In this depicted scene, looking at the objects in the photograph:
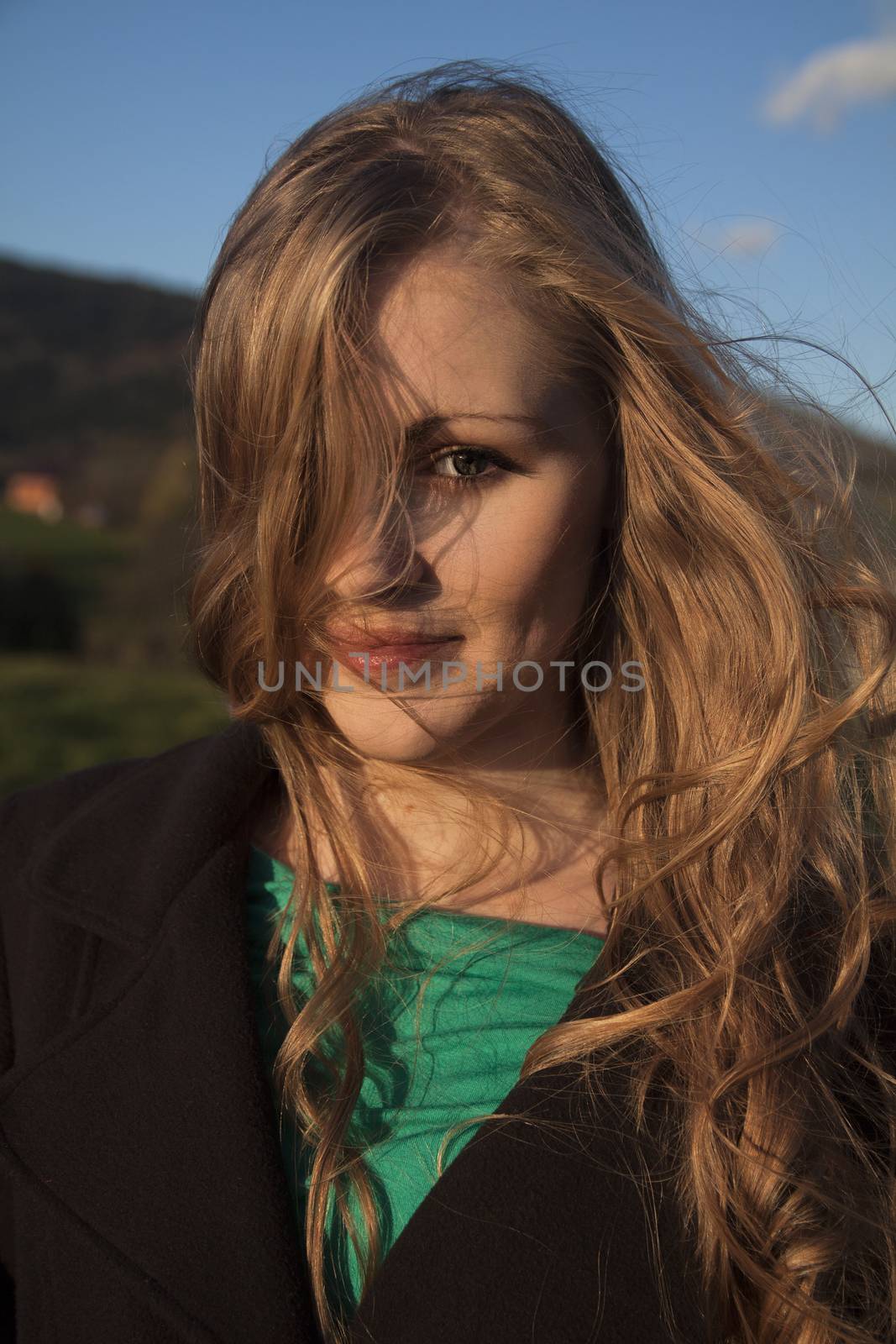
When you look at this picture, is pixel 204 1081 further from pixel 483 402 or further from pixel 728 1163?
pixel 483 402

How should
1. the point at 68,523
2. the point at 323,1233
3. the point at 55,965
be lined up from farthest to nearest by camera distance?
the point at 68,523 < the point at 55,965 < the point at 323,1233

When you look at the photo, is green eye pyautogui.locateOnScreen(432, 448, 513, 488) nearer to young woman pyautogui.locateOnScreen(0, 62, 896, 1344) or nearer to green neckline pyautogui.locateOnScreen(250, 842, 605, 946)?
young woman pyautogui.locateOnScreen(0, 62, 896, 1344)

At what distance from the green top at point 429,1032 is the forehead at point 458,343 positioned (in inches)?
32.9

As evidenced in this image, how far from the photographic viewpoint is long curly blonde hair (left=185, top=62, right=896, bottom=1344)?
1444 mm

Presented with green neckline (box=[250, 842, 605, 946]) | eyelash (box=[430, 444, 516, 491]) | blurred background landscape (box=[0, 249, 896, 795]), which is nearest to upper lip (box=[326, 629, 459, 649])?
eyelash (box=[430, 444, 516, 491])

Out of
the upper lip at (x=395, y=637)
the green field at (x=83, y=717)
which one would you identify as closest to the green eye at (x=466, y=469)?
the upper lip at (x=395, y=637)

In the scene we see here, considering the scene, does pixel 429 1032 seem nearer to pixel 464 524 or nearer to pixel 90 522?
pixel 464 524

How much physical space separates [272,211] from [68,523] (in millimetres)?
16579

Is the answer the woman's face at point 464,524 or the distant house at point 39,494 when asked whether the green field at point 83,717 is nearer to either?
the woman's face at point 464,524

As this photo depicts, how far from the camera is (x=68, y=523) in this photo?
16844 mm

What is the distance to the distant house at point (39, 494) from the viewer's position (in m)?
16.5

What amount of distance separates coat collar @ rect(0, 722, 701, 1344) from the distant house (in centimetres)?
1636

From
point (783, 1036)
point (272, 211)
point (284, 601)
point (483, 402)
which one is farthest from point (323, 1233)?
point (272, 211)

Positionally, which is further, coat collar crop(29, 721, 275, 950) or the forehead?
coat collar crop(29, 721, 275, 950)
